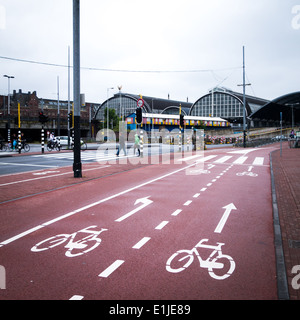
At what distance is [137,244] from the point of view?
16.5 feet

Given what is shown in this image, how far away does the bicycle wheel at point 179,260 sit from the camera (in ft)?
13.6

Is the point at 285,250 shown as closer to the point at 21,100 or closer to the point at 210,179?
the point at 210,179

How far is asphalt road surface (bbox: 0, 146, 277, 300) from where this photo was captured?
3.64 metres

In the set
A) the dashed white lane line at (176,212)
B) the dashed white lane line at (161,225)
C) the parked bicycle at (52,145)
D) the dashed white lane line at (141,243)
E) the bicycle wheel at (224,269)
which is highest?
the parked bicycle at (52,145)

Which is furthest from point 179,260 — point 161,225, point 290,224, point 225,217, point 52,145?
point 52,145

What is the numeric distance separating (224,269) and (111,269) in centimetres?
147

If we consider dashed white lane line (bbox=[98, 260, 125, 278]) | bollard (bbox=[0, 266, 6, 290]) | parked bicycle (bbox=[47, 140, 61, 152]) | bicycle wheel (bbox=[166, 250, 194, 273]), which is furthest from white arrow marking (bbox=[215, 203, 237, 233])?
parked bicycle (bbox=[47, 140, 61, 152])

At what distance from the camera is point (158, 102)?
97062 mm

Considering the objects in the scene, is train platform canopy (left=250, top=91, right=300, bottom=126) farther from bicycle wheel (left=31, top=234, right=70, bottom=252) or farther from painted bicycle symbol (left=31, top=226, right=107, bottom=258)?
bicycle wheel (left=31, top=234, right=70, bottom=252)

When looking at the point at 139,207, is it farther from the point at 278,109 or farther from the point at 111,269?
the point at 278,109

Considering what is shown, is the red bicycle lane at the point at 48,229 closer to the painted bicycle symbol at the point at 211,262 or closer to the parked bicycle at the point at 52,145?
the painted bicycle symbol at the point at 211,262

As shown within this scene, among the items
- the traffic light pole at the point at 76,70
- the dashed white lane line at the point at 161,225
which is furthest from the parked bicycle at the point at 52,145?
the dashed white lane line at the point at 161,225

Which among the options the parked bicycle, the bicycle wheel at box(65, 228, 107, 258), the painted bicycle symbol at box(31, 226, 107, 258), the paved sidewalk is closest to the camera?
the paved sidewalk
